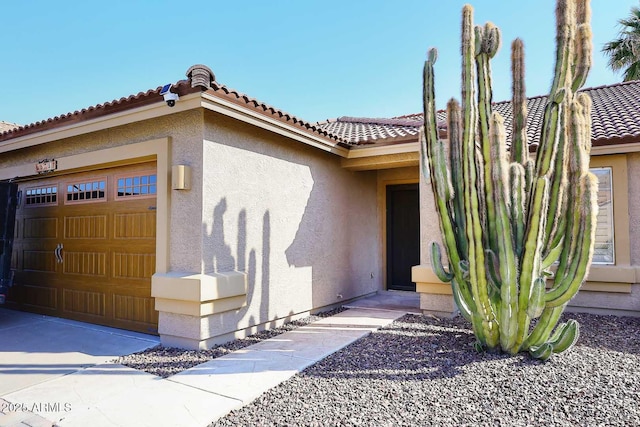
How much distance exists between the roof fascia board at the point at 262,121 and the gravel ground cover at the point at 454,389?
418 centimetres

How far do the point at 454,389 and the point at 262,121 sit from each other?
17.2ft

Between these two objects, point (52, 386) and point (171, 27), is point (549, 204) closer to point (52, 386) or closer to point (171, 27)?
point (52, 386)

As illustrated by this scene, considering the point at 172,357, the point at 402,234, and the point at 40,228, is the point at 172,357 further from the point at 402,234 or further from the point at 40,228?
the point at 402,234

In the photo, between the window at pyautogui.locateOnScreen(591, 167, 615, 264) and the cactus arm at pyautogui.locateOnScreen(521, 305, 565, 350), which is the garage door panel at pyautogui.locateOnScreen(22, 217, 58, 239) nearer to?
the cactus arm at pyautogui.locateOnScreen(521, 305, 565, 350)

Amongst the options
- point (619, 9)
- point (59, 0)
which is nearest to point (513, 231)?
point (59, 0)

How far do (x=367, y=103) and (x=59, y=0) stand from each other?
12416 millimetres

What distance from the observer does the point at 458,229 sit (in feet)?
18.8

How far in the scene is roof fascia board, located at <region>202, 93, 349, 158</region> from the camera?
237 inches

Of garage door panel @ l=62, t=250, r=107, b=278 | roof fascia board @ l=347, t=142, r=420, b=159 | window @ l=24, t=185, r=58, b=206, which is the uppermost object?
roof fascia board @ l=347, t=142, r=420, b=159

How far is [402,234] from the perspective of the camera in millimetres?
11734

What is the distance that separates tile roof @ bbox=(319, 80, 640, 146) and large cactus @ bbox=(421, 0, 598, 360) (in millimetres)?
3066

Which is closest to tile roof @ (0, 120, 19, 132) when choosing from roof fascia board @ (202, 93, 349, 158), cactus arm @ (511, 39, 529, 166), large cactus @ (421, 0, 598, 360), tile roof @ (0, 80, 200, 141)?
tile roof @ (0, 80, 200, 141)

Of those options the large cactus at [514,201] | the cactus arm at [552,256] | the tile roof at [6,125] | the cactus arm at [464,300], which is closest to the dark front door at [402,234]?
the cactus arm at [464,300]

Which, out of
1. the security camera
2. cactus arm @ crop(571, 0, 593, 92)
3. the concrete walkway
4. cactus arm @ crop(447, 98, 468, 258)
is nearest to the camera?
the concrete walkway
